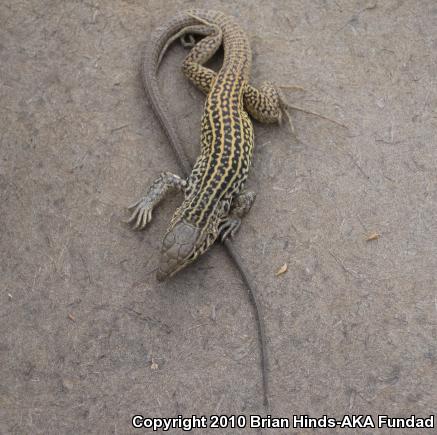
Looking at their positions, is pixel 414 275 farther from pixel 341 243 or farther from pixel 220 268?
pixel 220 268

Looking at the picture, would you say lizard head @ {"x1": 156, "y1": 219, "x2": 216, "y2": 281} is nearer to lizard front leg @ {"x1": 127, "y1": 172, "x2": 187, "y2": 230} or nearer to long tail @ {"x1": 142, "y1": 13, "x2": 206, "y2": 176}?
lizard front leg @ {"x1": 127, "y1": 172, "x2": 187, "y2": 230}

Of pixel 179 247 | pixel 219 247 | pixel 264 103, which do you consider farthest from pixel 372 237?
pixel 179 247

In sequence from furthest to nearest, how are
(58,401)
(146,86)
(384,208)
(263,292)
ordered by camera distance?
(146,86), (384,208), (263,292), (58,401)

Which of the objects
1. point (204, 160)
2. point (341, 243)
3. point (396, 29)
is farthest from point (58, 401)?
point (396, 29)

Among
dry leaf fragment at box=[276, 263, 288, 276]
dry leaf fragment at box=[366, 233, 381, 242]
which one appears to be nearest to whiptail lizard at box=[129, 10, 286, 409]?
dry leaf fragment at box=[276, 263, 288, 276]

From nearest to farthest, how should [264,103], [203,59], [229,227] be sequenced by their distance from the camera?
1. [229,227]
2. [264,103]
3. [203,59]

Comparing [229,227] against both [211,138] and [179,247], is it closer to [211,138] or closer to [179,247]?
[179,247]
